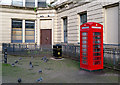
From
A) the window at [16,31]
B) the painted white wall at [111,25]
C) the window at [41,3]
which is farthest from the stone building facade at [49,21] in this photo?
the window at [41,3]

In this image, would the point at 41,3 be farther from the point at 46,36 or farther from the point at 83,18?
the point at 83,18

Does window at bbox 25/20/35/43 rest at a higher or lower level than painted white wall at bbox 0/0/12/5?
lower

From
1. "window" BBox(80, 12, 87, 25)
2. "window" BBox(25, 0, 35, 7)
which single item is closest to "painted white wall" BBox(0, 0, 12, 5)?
"window" BBox(25, 0, 35, 7)

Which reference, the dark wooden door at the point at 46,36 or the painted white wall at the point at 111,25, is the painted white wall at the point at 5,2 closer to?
the dark wooden door at the point at 46,36

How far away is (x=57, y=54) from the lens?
450 inches

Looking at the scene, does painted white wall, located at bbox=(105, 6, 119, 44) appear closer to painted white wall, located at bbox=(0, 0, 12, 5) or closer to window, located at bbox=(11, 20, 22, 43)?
window, located at bbox=(11, 20, 22, 43)

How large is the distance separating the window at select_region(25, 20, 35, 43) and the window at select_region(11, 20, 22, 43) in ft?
2.98

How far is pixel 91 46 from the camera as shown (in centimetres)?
663

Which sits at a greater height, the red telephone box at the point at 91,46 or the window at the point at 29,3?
the window at the point at 29,3

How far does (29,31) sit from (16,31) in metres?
1.94

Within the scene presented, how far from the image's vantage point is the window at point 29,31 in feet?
66.2

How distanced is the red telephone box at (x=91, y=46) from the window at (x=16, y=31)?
1428 cm

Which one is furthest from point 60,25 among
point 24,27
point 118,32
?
point 118,32

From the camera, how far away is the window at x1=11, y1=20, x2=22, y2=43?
19.2 meters
